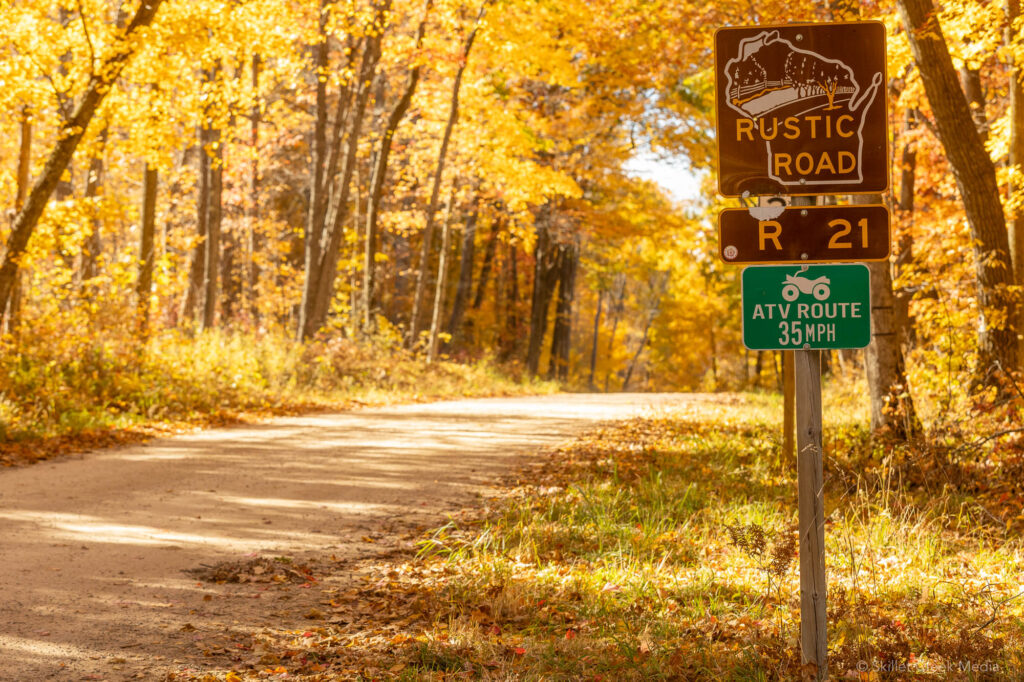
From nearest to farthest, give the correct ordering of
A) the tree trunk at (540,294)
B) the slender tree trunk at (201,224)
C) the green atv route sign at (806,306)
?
the green atv route sign at (806,306), the slender tree trunk at (201,224), the tree trunk at (540,294)

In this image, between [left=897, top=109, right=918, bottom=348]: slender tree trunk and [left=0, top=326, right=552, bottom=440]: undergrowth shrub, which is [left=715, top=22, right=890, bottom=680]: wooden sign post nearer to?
[left=0, top=326, right=552, bottom=440]: undergrowth shrub

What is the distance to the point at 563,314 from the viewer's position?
36219 millimetres

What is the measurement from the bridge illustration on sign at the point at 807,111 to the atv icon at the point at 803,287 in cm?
43

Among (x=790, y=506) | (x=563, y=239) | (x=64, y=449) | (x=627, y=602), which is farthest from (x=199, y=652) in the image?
(x=563, y=239)

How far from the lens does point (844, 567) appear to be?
6305 millimetres

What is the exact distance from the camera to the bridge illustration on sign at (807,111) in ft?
13.0

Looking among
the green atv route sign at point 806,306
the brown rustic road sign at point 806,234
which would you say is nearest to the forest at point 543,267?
the brown rustic road sign at point 806,234

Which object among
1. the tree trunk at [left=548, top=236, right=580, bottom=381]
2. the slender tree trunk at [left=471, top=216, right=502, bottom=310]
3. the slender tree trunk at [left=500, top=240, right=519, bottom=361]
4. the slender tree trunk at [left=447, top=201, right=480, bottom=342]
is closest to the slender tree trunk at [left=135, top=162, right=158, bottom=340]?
the slender tree trunk at [left=447, top=201, right=480, bottom=342]

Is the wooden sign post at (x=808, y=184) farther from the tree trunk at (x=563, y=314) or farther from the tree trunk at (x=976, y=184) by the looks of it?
the tree trunk at (x=563, y=314)

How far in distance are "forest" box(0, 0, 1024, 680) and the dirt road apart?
0.72 meters

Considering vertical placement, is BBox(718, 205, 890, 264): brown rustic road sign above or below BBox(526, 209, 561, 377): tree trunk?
below

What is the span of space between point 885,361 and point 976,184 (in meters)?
2.15

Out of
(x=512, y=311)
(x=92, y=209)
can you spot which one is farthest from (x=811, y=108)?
(x=512, y=311)

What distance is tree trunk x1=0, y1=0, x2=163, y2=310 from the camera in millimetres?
11844
